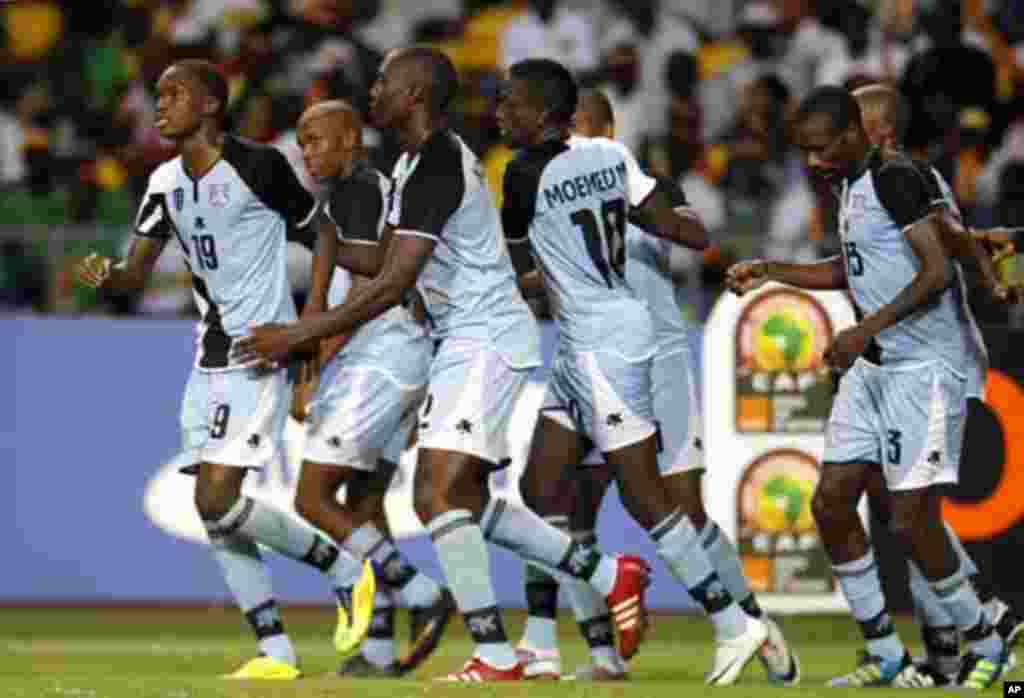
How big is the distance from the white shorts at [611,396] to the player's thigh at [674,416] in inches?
36.0

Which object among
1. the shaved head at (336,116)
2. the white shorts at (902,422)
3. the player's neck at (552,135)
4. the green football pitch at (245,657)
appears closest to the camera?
the green football pitch at (245,657)

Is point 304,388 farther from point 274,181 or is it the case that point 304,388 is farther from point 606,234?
point 606,234

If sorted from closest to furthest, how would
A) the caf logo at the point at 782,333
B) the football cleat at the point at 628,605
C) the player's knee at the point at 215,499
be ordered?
the football cleat at the point at 628,605
the player's knee at the point at 215,499
the caf logo at the point at 782,333

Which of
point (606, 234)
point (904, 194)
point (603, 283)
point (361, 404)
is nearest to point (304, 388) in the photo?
point (361, 404)

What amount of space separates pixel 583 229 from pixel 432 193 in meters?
0.81

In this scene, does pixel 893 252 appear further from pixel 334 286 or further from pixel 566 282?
pixel 334 286

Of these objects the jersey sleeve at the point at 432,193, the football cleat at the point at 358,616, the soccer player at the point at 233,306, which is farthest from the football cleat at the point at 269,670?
the jersey sleeve at the point at 432,193

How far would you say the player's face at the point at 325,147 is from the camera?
455 inches

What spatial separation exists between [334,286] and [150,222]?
1.31 meters

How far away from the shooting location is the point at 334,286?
12234 millimetres

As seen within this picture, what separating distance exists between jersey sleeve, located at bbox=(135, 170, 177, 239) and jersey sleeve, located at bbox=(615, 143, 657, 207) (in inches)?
76.8

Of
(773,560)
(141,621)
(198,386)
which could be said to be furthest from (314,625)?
(198,386)

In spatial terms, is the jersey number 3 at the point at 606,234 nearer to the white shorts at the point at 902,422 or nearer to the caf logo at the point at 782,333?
the white shorts at the point at 902,422

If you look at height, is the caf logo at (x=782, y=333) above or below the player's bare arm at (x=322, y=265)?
below
